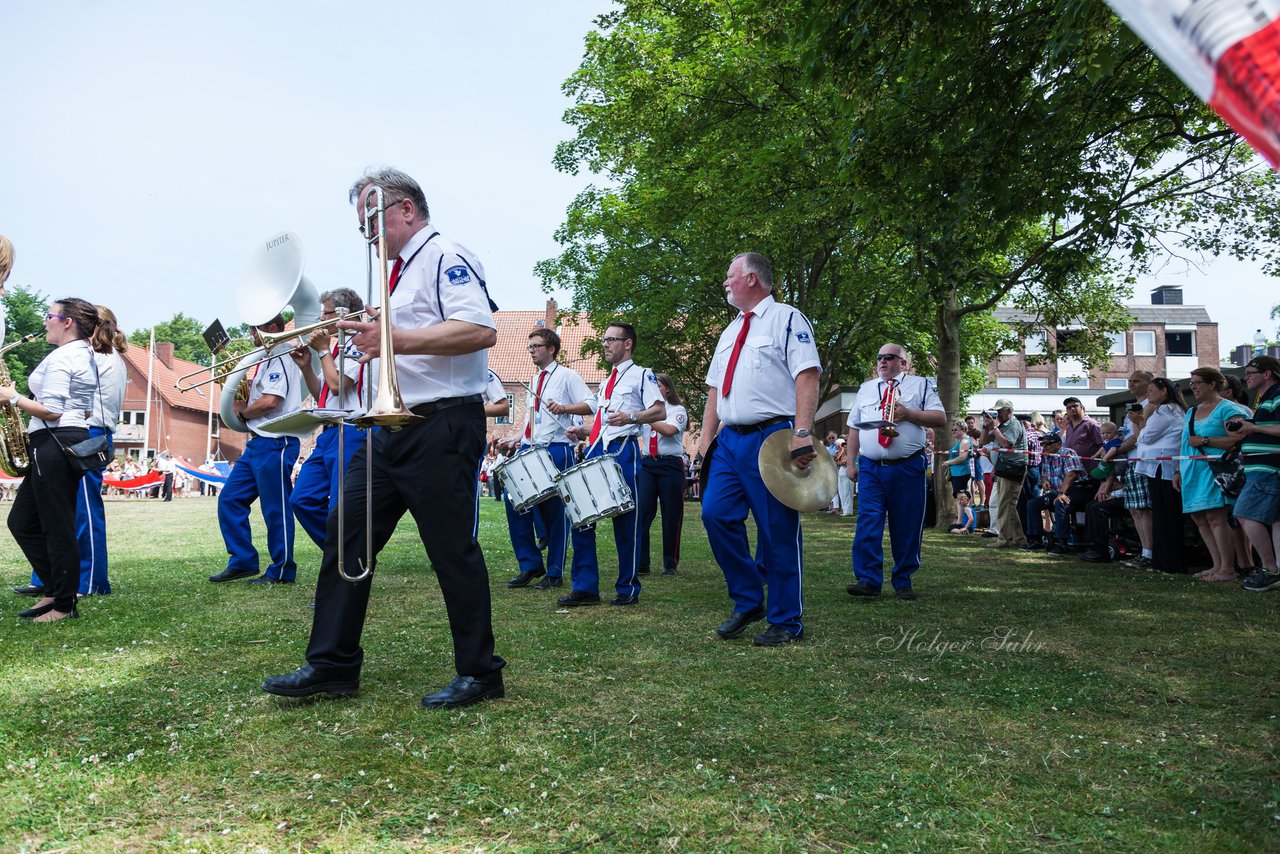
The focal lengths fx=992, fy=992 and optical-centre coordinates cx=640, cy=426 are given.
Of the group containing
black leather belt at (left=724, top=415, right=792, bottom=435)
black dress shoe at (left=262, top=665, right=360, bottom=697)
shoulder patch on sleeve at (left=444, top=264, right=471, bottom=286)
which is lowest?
black dress shoe at (left=262, top=665, right=360, bottom=697)

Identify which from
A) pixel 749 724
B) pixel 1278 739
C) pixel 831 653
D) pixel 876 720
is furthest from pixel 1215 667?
pixel 749 724

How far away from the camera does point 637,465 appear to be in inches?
339

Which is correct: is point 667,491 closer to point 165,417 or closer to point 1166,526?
point 1166,526

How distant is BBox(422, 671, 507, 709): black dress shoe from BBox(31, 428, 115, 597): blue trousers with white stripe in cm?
487

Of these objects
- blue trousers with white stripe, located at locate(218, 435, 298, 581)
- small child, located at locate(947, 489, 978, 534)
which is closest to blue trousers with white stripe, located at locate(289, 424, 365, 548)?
blue trousers with white stripe, located at locate(218, 435, 298, 581)

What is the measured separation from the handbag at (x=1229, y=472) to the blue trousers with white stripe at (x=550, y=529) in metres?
6.37


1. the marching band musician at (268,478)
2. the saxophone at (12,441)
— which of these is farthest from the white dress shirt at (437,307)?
the marching band musician at (268,478)

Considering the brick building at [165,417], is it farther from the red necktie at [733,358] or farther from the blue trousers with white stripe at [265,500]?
the red necktie at [733,358]

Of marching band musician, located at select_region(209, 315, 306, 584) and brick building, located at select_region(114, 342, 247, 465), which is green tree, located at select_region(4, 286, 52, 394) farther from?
marching band musician, located at select_region(209, 315, 306, 584)

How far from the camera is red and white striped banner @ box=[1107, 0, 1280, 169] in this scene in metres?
1.27

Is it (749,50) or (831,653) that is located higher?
(749,50)

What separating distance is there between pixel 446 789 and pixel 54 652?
11.1 ft

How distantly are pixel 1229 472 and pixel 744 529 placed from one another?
627 cm

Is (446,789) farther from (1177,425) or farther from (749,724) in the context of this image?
(1177,425)
